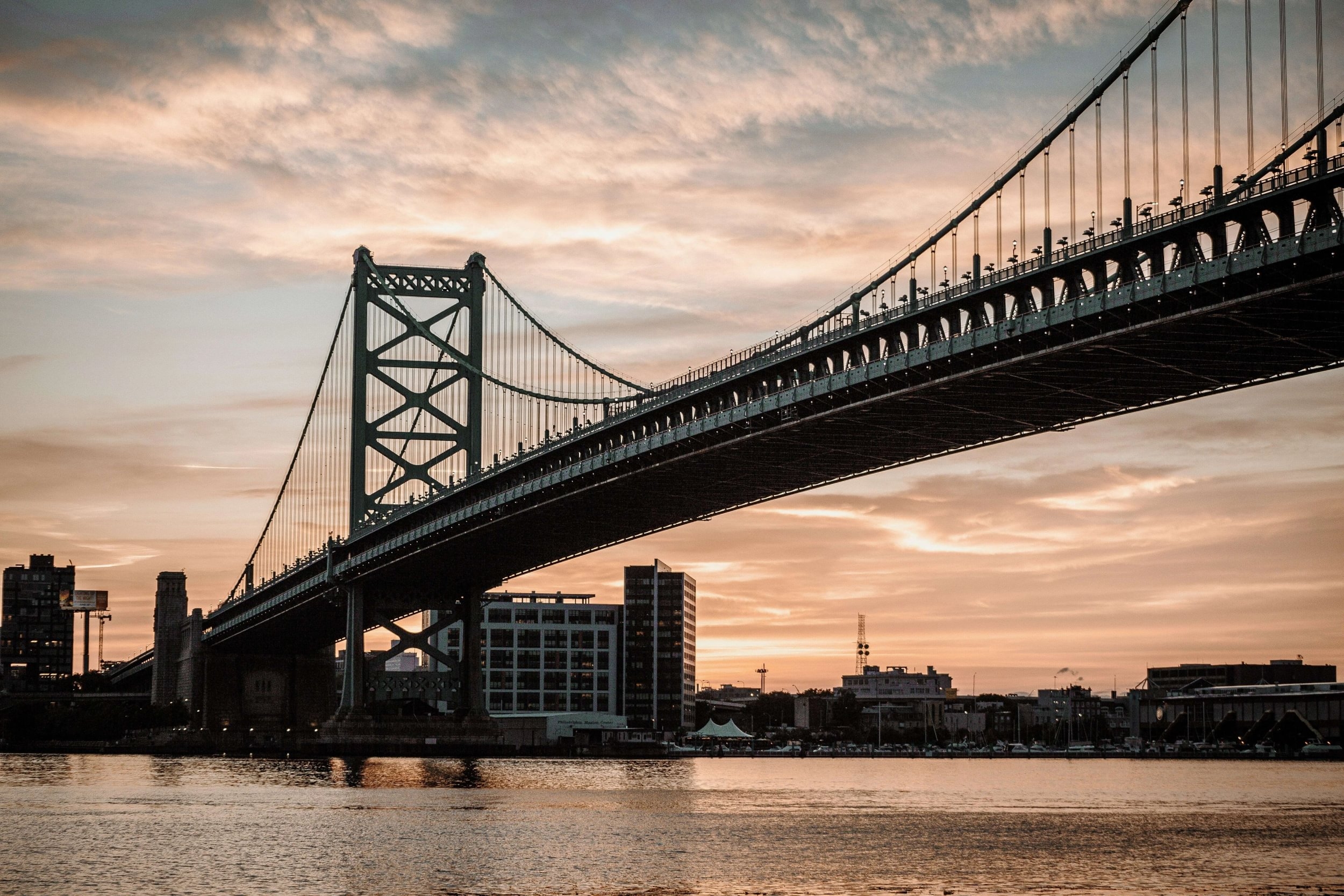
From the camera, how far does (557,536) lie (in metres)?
90.0

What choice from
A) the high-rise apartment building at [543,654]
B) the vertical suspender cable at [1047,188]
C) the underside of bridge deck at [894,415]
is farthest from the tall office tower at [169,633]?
the vertical suspender cable at [1047,188]

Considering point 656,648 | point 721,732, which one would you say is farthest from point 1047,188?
point 656,648

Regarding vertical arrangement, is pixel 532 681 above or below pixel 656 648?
below

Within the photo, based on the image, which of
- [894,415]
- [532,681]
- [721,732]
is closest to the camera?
[894,415]

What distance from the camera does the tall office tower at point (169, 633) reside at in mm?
150625

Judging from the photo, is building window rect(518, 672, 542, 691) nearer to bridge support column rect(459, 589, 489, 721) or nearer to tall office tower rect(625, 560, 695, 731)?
tall office tower rect(625, 560, 695, 731)

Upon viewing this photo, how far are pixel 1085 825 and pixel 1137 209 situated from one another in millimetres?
19925

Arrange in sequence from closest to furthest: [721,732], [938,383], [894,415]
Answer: [938,383] → [894,415] → [721,732]

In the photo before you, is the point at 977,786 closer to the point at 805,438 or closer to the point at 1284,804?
the point at 1284,804

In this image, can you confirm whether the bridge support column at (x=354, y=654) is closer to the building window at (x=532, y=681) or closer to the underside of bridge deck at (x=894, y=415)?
the underside of bridge deck at (x=894, y=415)

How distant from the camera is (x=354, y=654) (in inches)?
3967

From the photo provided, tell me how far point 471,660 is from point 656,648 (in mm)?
88591

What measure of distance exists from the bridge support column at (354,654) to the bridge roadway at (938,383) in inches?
155

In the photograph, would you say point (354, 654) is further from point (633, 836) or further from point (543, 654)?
point (543, 654)
